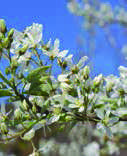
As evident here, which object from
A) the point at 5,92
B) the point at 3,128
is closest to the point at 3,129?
the point at 3,128

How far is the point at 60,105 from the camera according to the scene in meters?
0.81

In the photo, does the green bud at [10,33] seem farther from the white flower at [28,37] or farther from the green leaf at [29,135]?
the green leaf at [29,135]


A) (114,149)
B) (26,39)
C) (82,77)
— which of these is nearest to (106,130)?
(82,77)

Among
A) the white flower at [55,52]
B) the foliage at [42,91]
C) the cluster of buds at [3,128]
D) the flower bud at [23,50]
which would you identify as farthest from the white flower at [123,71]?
the cluster of buds at [3,128]

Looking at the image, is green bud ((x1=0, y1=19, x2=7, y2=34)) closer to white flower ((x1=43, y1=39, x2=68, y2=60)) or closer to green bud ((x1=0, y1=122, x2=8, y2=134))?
white flower ((x1=43, y1=39, x2=68, y2=60))

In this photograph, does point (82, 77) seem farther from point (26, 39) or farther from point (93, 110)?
point (26, 39)

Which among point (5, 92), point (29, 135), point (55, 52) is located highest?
point (55, 52)

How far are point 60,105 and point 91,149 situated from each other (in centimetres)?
155

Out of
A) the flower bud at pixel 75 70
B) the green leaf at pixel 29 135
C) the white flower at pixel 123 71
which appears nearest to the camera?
the green leaf at pixel 29 135

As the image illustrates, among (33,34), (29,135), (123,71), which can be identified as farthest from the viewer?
(123,71)

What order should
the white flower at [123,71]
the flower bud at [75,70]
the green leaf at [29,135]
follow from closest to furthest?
the green leaf at [29,135] < the flower bud at [75,70] < the white flower at [123,71]

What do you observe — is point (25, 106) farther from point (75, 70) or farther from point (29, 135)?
point (75, 70)

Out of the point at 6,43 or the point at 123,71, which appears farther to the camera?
the point at 123,71

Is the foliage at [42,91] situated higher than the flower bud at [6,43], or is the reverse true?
the flower bud at [6,43]
